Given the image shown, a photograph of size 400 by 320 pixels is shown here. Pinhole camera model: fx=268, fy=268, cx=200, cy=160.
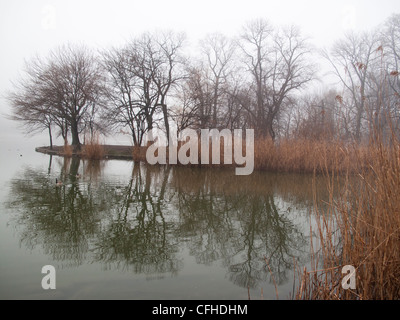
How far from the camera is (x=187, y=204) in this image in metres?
4.95

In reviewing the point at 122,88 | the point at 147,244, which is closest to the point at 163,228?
the point at 147,244

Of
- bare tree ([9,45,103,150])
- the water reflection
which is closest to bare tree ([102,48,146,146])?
bare tree ([9,45,103,150])

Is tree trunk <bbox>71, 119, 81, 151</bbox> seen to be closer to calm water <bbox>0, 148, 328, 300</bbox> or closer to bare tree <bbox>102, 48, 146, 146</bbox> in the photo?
bare tree <bbox>102, 48, 146, 146</bbox>

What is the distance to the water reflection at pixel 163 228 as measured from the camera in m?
2.53

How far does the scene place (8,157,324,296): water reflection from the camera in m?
2.53

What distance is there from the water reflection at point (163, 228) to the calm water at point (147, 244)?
12 millimetres

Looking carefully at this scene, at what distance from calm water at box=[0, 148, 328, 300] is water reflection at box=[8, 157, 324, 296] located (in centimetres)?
1

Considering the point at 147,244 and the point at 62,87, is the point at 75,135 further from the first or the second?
the point at 147,244

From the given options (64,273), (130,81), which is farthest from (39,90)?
(64,273)

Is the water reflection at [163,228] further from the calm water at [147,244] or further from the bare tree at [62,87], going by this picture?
the bare tree at [62,87]

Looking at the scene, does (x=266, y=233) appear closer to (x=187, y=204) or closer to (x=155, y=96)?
(x=187, y=204)

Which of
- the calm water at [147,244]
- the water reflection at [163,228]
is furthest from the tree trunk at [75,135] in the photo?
the calm water at [147,244]

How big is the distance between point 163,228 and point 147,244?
587 millimetres
